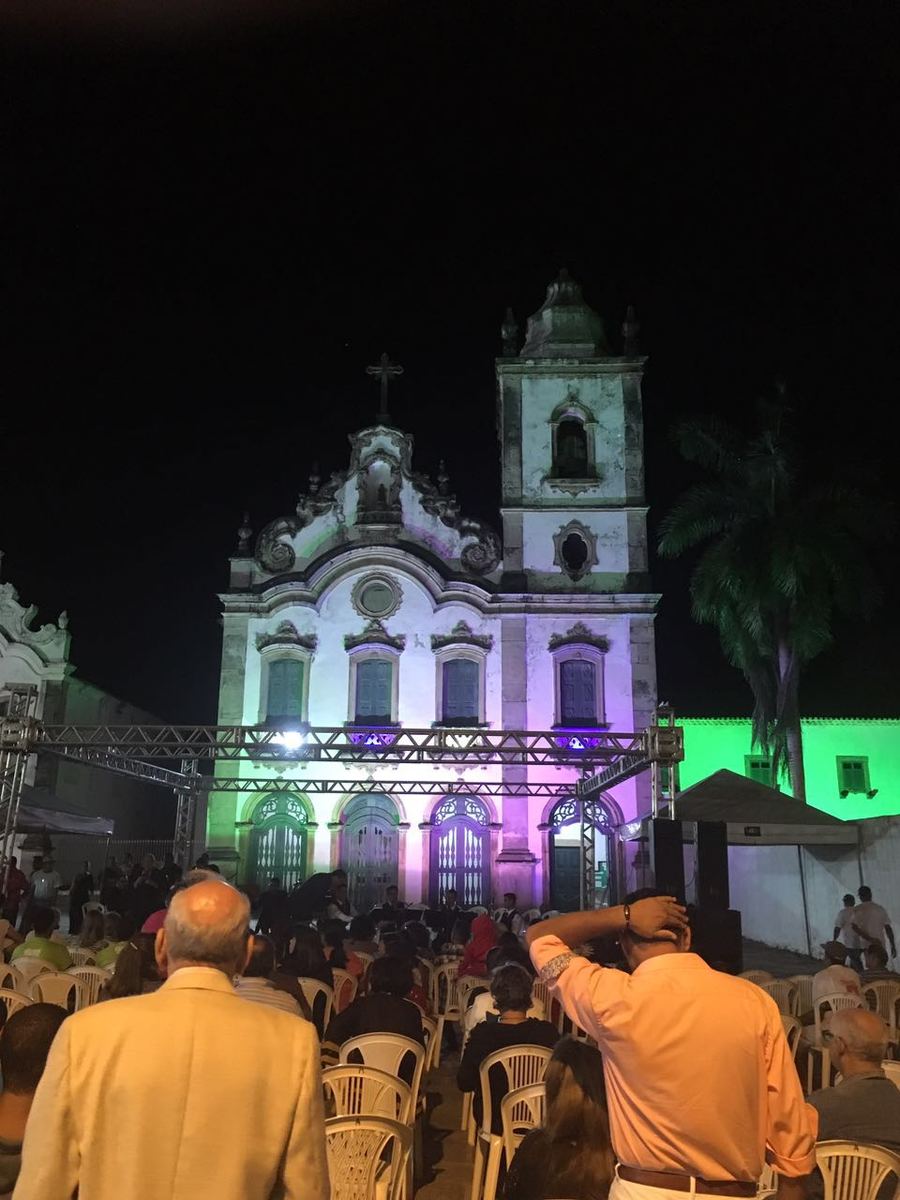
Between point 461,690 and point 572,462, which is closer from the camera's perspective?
point 461,690

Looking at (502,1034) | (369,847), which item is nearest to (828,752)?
(369,847)

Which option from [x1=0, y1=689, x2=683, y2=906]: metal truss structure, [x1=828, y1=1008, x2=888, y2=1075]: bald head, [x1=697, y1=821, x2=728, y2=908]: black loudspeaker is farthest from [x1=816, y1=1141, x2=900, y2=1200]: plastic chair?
A: [x1=0, y1=689, x2=683, y2=906]: metal truss structure

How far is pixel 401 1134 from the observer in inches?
147

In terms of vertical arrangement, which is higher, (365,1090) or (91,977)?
(91,977)

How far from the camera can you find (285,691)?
2566cm

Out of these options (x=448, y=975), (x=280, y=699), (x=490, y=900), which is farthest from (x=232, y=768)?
(x=448, y=975)

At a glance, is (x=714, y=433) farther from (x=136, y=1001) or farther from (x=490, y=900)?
(x=136, y=1001)

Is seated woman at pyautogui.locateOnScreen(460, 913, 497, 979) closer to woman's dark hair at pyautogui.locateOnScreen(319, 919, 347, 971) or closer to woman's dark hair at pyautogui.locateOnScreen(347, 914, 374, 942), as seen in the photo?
woman's dark hair at pyautogui.locateOnScreen(319, 919, 347, 971)

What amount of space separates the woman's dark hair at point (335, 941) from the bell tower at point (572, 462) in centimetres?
1566

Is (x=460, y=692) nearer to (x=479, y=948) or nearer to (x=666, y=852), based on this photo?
(x=666, y=852)

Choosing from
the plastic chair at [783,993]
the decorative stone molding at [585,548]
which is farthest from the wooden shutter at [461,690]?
the plastic chair at [783,993]

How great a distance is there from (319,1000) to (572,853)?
16.9 m

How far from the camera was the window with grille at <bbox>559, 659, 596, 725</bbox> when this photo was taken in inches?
977

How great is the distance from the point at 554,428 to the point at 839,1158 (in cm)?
2476
